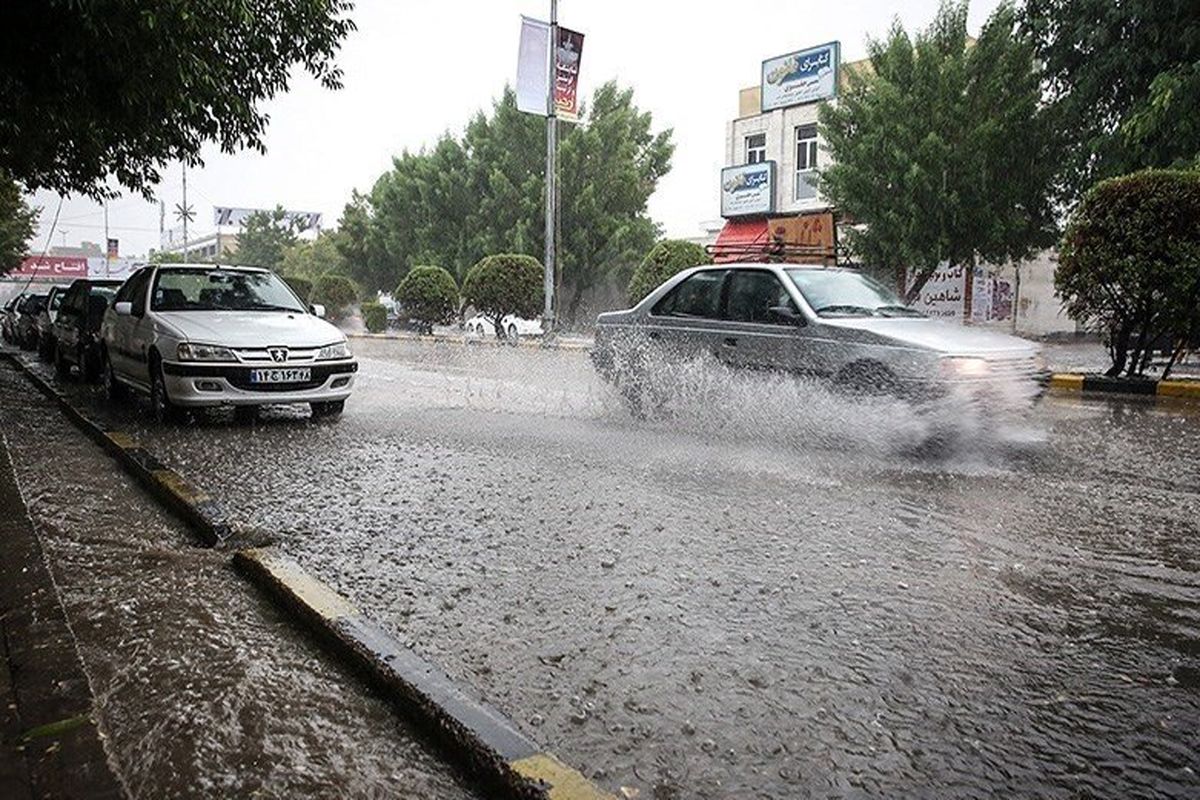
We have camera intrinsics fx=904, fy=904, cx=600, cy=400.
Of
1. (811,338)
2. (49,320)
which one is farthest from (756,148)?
(811,338)

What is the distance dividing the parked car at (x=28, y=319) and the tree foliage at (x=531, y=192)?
835 inches

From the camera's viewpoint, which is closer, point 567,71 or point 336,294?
point 567,71

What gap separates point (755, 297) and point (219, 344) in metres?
4.98

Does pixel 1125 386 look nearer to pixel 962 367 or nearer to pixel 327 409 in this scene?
pixel 962 367

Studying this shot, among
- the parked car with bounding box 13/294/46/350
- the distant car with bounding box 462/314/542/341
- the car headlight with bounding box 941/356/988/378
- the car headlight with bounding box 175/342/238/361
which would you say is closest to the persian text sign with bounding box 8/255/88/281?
the distant car with bounding box 462/314/542/341

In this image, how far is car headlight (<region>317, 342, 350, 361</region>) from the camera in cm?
896

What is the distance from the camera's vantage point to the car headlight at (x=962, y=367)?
22.5 ft

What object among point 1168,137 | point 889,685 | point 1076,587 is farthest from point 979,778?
point 1168,137

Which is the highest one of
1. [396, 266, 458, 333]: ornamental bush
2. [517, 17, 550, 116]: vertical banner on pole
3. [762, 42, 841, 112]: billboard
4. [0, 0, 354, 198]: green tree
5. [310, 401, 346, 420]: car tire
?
[762, 42, 841, 112]: billboard

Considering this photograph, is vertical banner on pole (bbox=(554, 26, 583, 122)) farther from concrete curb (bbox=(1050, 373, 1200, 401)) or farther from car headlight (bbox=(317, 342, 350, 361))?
car headlight (bbox=(317, 342, 350, 361))

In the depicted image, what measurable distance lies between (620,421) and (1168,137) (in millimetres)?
16316

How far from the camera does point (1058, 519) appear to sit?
5051 mm

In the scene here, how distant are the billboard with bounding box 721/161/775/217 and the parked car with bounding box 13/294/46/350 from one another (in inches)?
898

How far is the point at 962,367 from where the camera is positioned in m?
6.89
